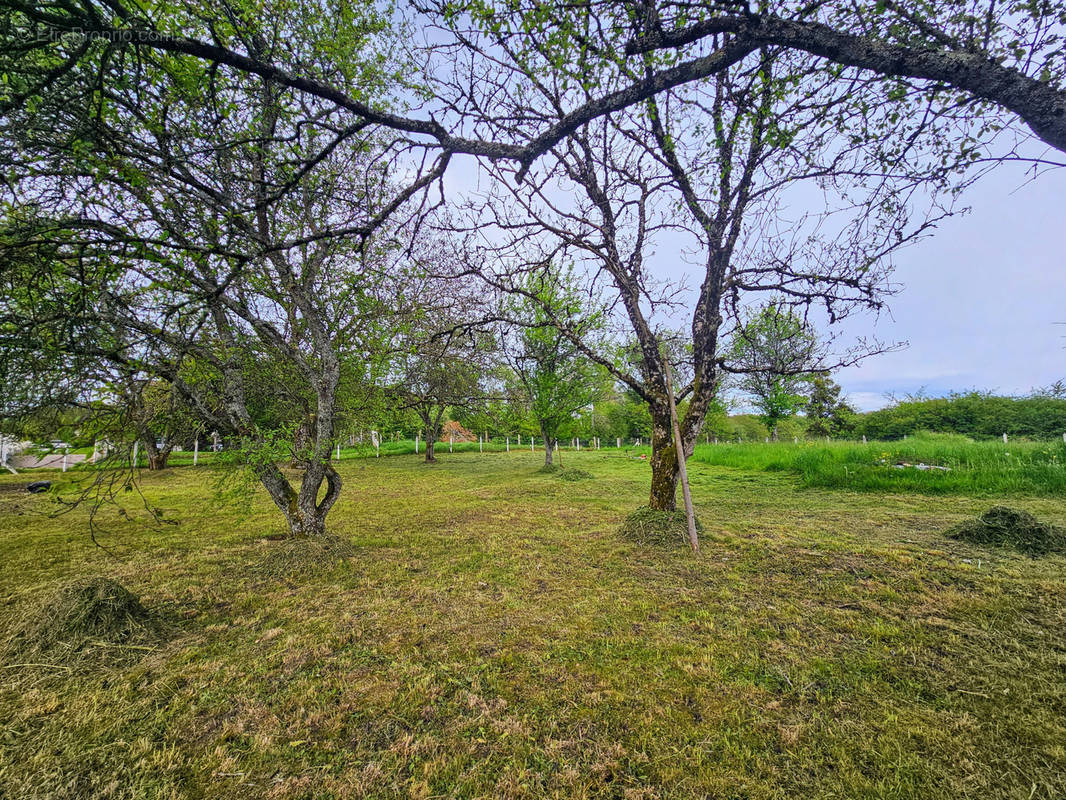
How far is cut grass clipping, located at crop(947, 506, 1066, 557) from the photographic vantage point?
4562mm

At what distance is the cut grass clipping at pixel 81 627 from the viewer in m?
2.97

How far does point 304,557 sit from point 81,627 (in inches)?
81.4

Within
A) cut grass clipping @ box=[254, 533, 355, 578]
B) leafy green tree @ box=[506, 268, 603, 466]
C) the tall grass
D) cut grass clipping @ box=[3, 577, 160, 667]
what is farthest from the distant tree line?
cut grass clipping @ box=[3, 577, 160, 667]

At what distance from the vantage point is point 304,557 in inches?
201

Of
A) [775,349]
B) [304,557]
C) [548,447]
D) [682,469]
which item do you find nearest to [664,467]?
[682,469]

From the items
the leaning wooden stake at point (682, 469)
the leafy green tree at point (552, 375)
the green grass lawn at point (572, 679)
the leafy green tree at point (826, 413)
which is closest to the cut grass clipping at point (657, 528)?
the leaning wooden stake at point (682, 469)

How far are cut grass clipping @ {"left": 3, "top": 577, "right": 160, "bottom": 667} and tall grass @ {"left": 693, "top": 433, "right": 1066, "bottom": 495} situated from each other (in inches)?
536

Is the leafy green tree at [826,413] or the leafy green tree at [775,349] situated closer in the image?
the leafy green tree at [775,349]

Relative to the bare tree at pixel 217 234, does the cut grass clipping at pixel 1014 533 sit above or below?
below

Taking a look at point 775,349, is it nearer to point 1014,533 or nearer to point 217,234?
point 1014,533

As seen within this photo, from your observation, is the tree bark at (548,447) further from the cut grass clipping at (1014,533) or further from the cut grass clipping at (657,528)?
the cut grass clipping at (1014,533)

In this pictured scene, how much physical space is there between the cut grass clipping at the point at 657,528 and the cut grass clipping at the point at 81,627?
5.44m

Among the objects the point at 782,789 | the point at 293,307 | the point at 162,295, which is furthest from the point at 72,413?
the point at 782,789

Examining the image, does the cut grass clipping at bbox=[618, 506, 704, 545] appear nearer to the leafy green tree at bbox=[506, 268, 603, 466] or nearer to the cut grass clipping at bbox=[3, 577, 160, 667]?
the cut grass clipping at bbox=[3, 577, 160, 667]
